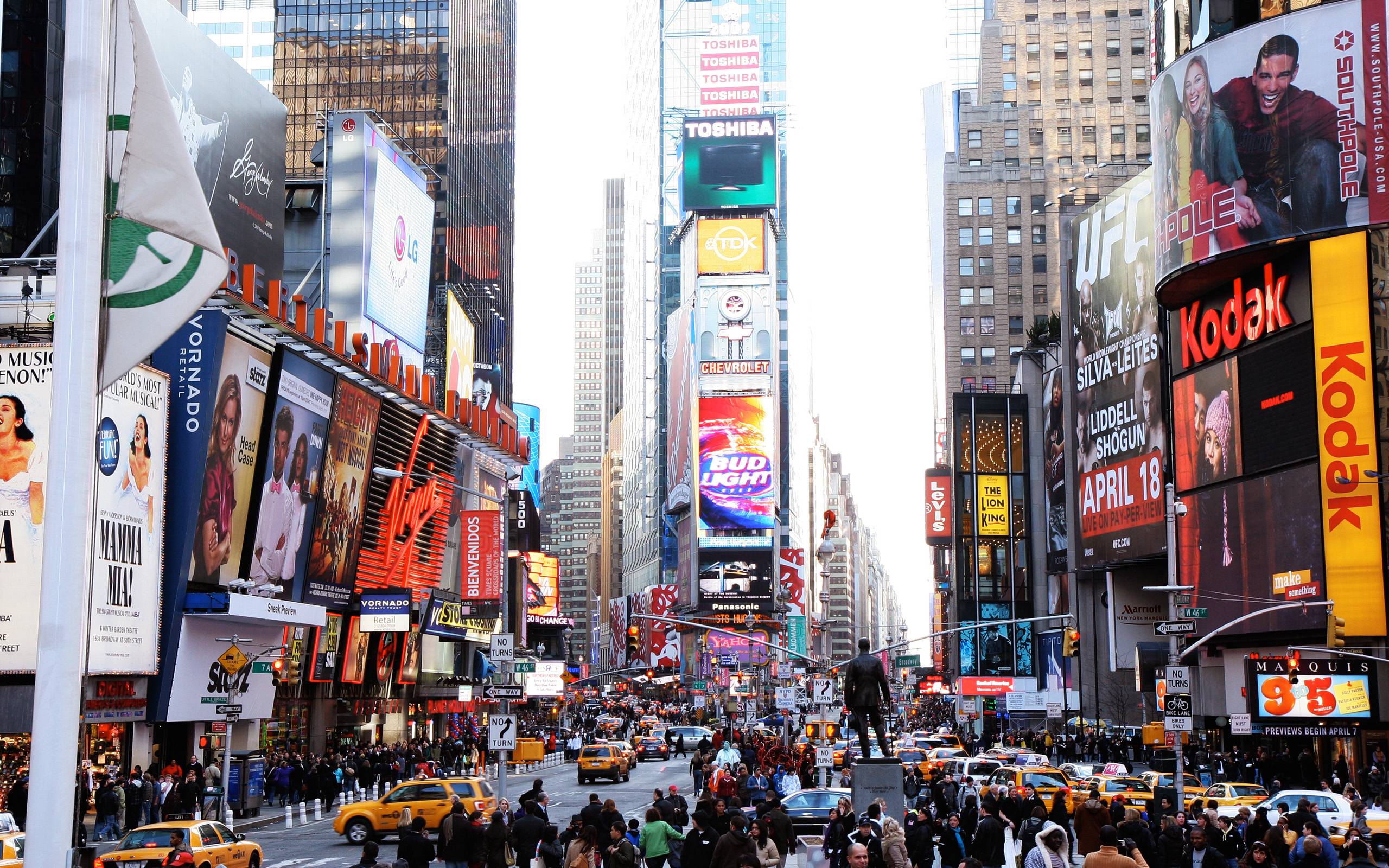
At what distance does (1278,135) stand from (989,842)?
40.8 meters

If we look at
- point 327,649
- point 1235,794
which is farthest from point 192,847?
point 327,649

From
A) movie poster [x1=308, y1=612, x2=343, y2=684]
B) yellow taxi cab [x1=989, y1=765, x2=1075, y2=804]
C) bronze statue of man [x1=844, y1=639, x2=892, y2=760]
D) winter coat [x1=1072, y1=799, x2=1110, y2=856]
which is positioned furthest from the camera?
movie poster [x1=308, y1=612, x2=343, y2=684]

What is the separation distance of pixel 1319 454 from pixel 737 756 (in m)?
24.2

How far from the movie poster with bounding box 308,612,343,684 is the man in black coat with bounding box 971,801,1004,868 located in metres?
37.8

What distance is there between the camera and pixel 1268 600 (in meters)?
55.2

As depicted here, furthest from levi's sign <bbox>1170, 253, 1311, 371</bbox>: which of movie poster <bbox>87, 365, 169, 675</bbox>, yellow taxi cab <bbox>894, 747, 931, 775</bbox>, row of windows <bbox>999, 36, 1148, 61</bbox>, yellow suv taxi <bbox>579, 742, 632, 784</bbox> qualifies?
row of windows <bbox>999, 36, 1148, 61</bbox>

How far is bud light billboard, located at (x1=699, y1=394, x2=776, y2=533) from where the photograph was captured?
163375 mm

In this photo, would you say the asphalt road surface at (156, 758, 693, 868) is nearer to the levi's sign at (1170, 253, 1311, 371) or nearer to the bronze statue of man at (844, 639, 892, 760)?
the bronze statue of man at (844, 639, 892, 760)

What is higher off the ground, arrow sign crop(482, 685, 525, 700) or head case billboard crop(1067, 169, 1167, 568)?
head case billboard crop(1067, 169, 1167, 568)

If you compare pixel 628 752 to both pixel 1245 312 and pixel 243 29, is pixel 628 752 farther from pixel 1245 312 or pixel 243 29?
pixel 243 29

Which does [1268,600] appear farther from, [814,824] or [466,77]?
[466,77]

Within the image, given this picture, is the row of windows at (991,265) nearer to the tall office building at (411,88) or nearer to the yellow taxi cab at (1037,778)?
the tall office building at (411,88)

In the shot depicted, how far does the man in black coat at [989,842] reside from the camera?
22.2m

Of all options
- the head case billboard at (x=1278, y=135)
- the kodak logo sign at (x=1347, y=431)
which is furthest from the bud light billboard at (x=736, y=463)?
the kodak logo sign at (x=1347, y=431)
